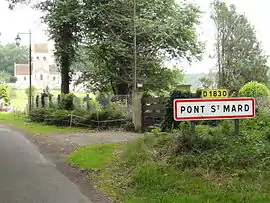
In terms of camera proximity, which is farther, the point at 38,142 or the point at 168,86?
the point at 168,86

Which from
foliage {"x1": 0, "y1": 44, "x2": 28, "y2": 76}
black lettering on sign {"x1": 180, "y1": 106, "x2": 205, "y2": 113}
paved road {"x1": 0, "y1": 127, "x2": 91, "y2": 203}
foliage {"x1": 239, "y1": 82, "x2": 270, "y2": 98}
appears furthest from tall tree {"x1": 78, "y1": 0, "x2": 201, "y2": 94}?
foliage {"x1": 0, "y1": 44, "x2": 28, "y2": 76}

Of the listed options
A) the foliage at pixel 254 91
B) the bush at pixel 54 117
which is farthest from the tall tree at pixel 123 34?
the foliage at pixel 254 91

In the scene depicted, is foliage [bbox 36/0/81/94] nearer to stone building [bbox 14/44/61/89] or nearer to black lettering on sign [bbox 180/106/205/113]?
black lettering on sign [bbox 180/106/205/113]

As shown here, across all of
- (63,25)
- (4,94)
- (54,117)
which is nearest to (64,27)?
(63,25)

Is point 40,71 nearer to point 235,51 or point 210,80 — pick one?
point 210,80

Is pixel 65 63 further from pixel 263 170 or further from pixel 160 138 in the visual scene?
pixel 263 170

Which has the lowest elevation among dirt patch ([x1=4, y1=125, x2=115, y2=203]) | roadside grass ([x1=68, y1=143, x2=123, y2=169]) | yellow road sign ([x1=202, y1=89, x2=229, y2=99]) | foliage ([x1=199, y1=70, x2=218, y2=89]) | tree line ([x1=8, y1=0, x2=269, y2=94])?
dirt patch ([x1=4, y1=125, x2=115, y2=203])

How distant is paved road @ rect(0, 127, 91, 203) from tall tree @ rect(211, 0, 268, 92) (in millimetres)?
25735

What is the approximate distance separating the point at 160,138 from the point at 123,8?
17.7 m

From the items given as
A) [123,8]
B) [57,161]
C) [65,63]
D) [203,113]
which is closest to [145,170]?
[203,113]

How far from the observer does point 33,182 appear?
8.80 meters

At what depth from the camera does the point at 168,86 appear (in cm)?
3538

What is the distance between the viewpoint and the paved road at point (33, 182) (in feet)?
24.2

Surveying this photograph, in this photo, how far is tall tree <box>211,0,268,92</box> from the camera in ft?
120
